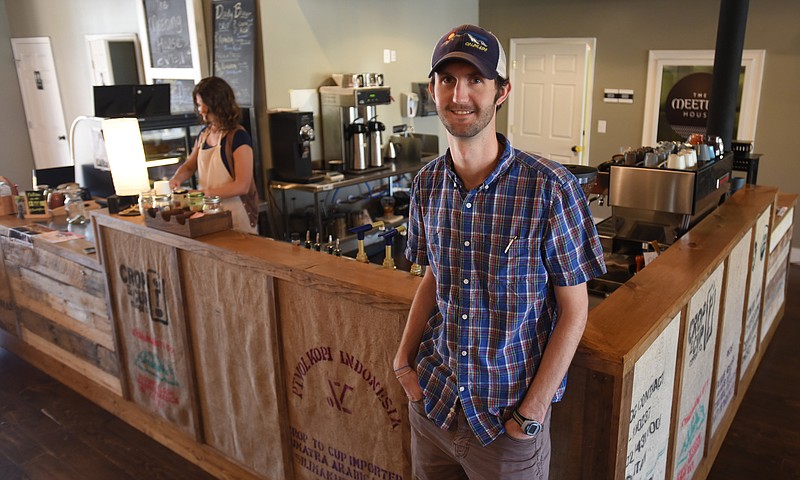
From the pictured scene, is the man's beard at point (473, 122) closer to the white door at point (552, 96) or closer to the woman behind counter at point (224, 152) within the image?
the woman behind counter at point (224, 152)

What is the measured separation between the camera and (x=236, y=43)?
195 inches

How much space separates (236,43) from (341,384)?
364 centimetres

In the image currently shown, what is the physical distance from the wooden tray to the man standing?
122 centimetres

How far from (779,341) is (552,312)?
3.19 m

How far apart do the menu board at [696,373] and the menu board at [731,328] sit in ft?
0.47

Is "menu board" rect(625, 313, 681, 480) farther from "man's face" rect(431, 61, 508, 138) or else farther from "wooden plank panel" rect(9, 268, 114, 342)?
"wooden plank panel" rect(9, 268, 114, 342)

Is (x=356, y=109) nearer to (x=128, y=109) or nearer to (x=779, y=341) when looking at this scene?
(x=128, y=109)

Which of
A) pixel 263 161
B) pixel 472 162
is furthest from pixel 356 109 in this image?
pixel 472 162

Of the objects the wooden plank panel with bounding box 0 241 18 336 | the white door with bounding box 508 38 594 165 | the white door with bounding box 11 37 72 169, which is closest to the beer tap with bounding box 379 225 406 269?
the wooden plank panel with bounding box 0 241 18 336

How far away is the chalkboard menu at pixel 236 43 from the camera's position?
16.0 feet

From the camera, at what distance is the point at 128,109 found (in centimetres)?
434

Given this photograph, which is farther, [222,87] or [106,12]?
[106,12]

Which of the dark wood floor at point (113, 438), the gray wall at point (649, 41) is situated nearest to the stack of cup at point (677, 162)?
the dark wood floor at point (113, 438)

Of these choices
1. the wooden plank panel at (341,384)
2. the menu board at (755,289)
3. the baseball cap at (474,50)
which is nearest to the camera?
the baseball cap at (474,50)
